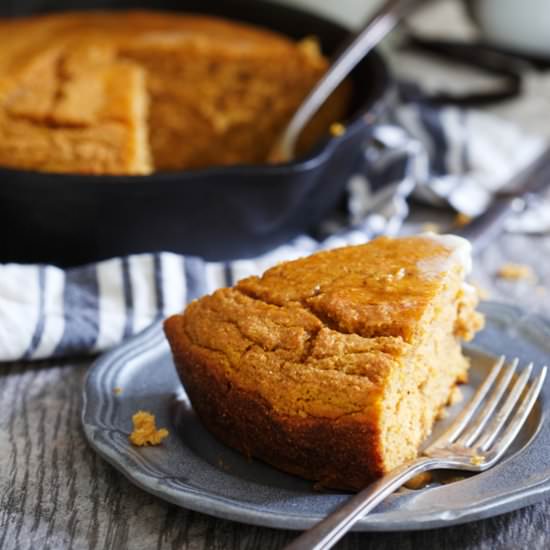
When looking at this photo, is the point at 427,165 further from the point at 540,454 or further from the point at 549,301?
the point at 540,454

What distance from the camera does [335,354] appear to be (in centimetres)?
151

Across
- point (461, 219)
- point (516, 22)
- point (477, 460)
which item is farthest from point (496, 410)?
point (516, 22)

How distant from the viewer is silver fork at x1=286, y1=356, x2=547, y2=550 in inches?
49.8

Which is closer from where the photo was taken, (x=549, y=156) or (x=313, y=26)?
(x=549, y=156)

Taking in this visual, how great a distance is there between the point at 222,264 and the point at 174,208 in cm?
17

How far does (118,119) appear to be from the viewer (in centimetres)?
249

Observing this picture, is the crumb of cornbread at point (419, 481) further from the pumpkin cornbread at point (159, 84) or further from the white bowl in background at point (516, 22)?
the white bowl in background at point (516, 22)

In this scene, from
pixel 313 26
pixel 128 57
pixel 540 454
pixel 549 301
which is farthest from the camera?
pixel 313 26

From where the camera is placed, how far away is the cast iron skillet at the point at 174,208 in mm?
2123

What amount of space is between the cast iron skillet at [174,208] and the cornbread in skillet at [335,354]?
0.49 meters

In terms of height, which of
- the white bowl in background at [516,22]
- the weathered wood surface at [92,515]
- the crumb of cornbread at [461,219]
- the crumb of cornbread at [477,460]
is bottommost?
the weathered wood surface at [92,515]

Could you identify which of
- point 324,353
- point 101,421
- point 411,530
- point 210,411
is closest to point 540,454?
point 411,530

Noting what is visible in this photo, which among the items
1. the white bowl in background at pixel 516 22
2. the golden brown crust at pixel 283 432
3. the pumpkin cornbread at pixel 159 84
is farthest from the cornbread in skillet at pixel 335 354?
the white bowl in background at pixel 516 22

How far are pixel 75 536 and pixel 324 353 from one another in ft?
1.59
